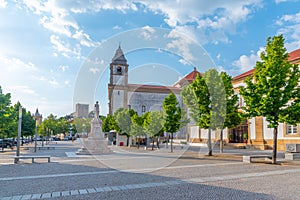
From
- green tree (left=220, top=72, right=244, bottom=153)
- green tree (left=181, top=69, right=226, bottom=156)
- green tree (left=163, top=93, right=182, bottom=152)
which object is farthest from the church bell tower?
green tree (left=181, top=69, right=226, bottom=156)

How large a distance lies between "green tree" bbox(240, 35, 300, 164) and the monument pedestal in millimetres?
15476

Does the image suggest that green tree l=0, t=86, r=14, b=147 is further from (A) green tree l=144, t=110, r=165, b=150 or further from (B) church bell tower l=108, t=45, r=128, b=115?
(B) church bell tower l=108, t=45, r=128, b=115

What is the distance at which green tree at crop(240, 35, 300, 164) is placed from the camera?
15.6 meters

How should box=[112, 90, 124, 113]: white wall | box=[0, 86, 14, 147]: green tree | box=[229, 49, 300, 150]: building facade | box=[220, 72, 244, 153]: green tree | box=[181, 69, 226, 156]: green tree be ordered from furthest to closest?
1. box=[112, 90, 124, 113]: white wall
2. box=[229, 49, 300, 150]: building facade
3. box=[0, 86, 14, 147]: green tree
4. box=[220, 72, 244, 153]: green tree
5. box=[181, 69, 226, 156]: green tree

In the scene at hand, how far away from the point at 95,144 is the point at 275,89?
58.8ft

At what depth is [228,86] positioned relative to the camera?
23.1 meters

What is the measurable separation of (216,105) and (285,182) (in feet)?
39.3

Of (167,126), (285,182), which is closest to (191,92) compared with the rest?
(167,126)

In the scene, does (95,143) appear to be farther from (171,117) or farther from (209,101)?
(209,101)

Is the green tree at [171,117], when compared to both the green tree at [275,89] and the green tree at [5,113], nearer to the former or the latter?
the green tree at [275,89]

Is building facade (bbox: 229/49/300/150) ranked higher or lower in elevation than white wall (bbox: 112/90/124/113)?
lower

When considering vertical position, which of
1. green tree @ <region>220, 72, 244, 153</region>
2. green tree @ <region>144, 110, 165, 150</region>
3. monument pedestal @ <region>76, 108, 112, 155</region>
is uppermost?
green tree @ <region>220, 72, 244, 153</region>

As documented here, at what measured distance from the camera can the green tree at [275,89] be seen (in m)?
15.6

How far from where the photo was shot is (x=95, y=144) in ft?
84.9
